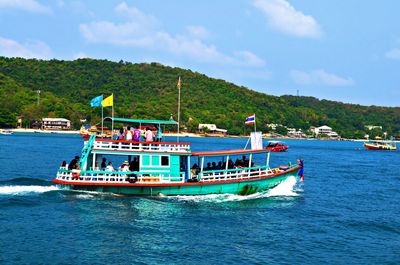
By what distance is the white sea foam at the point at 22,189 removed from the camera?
30.6 metres

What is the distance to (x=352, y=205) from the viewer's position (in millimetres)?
33938

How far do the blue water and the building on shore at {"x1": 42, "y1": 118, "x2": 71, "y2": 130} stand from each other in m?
136

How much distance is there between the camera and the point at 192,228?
78.5 ft

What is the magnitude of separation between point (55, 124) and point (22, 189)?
462ft

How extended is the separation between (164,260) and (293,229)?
8519mm

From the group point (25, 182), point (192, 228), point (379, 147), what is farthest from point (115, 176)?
point (379, 147)

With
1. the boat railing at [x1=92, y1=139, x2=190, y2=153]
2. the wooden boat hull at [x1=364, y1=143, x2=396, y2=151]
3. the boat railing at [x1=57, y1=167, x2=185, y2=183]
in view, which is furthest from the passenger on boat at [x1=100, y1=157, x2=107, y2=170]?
the wooden boat hull at [x1=364, y1=143, x2=396, y2=151]

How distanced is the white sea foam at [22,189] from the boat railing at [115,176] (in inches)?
83.0

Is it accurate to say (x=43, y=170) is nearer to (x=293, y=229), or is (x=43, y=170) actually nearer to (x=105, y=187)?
(x=105, y=187)

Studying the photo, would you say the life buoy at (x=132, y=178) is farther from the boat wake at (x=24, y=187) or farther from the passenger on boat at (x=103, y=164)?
A: the boat wake at (x=24, y=187)

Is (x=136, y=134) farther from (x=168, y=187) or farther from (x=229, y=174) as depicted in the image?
(x=229, y=174)

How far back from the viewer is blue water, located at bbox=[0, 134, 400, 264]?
787 inches

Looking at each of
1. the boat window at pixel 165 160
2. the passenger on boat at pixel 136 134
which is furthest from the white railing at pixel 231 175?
the passenger on boat at pixel 136 134

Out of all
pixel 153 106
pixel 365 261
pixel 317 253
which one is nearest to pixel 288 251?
pixel 317 253
